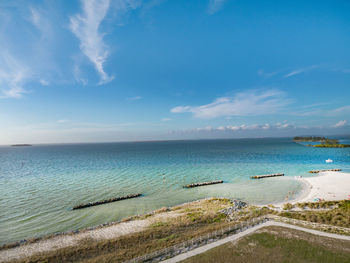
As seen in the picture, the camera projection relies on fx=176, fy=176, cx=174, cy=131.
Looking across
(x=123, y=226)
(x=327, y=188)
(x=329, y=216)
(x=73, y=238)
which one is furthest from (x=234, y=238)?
(x=327, y=188)

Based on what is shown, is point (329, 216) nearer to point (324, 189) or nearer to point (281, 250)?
point (281, 250)

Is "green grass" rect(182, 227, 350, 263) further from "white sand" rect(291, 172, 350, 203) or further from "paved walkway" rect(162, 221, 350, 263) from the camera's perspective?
"white sand" rect(291, 172, 350, 203)

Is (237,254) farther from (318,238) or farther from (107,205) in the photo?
(107,205)

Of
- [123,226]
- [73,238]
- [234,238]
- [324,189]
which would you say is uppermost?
[234,238]

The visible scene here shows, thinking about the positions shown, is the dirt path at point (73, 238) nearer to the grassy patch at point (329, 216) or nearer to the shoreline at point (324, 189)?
the grassy patch at point (329, 216)

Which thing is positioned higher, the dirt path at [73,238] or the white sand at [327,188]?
the dirt path at [73,238]

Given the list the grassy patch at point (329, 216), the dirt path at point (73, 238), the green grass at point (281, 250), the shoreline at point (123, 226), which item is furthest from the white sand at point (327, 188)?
the dirt path at point (73, 238)

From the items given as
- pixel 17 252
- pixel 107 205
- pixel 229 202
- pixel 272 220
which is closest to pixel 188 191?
pixel 229 202
